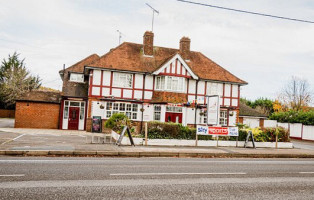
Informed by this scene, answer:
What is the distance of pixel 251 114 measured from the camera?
34.9 meters

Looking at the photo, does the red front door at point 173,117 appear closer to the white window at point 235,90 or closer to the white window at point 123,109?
the white window at point 123,109

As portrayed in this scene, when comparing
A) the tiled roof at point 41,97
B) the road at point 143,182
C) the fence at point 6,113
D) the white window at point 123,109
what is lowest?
the road at point 143,182

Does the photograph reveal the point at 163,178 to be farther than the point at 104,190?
Yes

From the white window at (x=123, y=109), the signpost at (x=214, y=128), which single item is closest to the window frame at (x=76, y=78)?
the white window at (x=123, y=109)

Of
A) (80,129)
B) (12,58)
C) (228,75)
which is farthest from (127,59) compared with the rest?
(12,58)

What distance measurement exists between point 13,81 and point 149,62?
3120 centimetres

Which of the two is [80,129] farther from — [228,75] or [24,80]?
[24,80]

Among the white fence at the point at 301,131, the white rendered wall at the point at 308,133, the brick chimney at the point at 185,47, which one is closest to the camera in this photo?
the white rendered wall at the point at 308,133

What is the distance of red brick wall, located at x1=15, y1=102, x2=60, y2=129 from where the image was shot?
1025 inches

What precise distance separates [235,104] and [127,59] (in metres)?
12.3

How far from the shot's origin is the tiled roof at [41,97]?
26547 mm

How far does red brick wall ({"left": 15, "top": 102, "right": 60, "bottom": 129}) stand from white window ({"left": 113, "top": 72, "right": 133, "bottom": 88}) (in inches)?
235

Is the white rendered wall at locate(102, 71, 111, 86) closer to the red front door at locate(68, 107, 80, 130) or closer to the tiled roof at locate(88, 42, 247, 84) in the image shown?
the tiled roof at locate(88, 42, 247, 84)

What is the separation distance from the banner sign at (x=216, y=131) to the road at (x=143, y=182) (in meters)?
7.79
